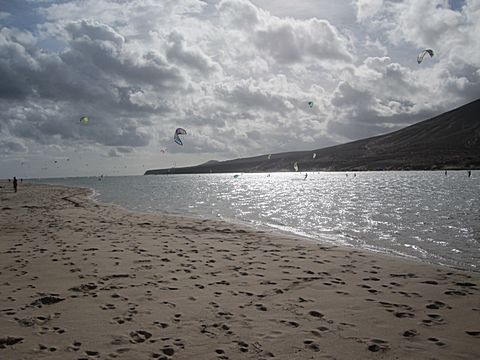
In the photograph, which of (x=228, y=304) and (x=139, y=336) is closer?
(x=139, y=336)

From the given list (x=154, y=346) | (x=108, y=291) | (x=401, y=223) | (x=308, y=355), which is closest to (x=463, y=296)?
(x=308, y=355)

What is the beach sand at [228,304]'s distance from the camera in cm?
574

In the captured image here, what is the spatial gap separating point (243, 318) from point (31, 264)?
25.5ft

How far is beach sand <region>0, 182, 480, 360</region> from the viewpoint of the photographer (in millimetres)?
5736

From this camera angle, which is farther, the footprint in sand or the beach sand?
the footprint in sand

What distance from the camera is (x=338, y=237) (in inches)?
728

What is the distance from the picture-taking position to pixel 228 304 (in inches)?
305

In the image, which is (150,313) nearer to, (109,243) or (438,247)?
(109,243)

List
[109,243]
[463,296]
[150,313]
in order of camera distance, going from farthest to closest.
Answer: [109,243] < [463,296] < [150,313]

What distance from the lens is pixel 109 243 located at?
48.8 feet

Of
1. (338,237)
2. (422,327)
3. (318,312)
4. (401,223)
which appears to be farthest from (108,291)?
(401,223)

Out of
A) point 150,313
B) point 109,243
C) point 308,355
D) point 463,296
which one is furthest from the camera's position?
point 109,243

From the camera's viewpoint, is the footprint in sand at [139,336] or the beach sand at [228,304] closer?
the beach sand at [228,304]

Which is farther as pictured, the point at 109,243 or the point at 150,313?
the point at 109,243
